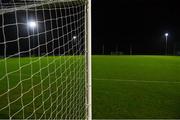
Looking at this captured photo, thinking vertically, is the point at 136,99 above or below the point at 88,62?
below

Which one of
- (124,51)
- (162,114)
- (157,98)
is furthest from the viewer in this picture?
(124,51)

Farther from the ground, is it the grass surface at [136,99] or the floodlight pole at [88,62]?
the floodlight pole at [88,62]

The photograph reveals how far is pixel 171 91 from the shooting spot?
322 inches

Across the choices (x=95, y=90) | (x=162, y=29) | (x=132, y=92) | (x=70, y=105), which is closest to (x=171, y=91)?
(x=132, y=92)

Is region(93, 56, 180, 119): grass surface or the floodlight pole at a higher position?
the floodlight pole

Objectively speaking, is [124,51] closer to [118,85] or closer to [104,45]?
[104,45]

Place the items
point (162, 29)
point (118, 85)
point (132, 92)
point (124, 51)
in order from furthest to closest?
1. point (162, 29)
2. point (124, 51)
3. point (118, 85)
4. point (132, 92)

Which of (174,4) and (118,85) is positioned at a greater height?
(174,4)

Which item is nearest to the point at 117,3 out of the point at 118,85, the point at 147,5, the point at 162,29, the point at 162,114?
the point at 147,5

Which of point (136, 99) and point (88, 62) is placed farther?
point (136, 99)

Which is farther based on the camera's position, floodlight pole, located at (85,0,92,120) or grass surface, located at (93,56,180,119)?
grass surface, located at (93,56,180,119)

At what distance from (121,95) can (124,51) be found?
37034 millimetres

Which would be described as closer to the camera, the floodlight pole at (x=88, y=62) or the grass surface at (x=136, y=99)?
the floodlight pole at (x=88, y=62)

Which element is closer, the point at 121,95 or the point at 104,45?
the point at 121,95
